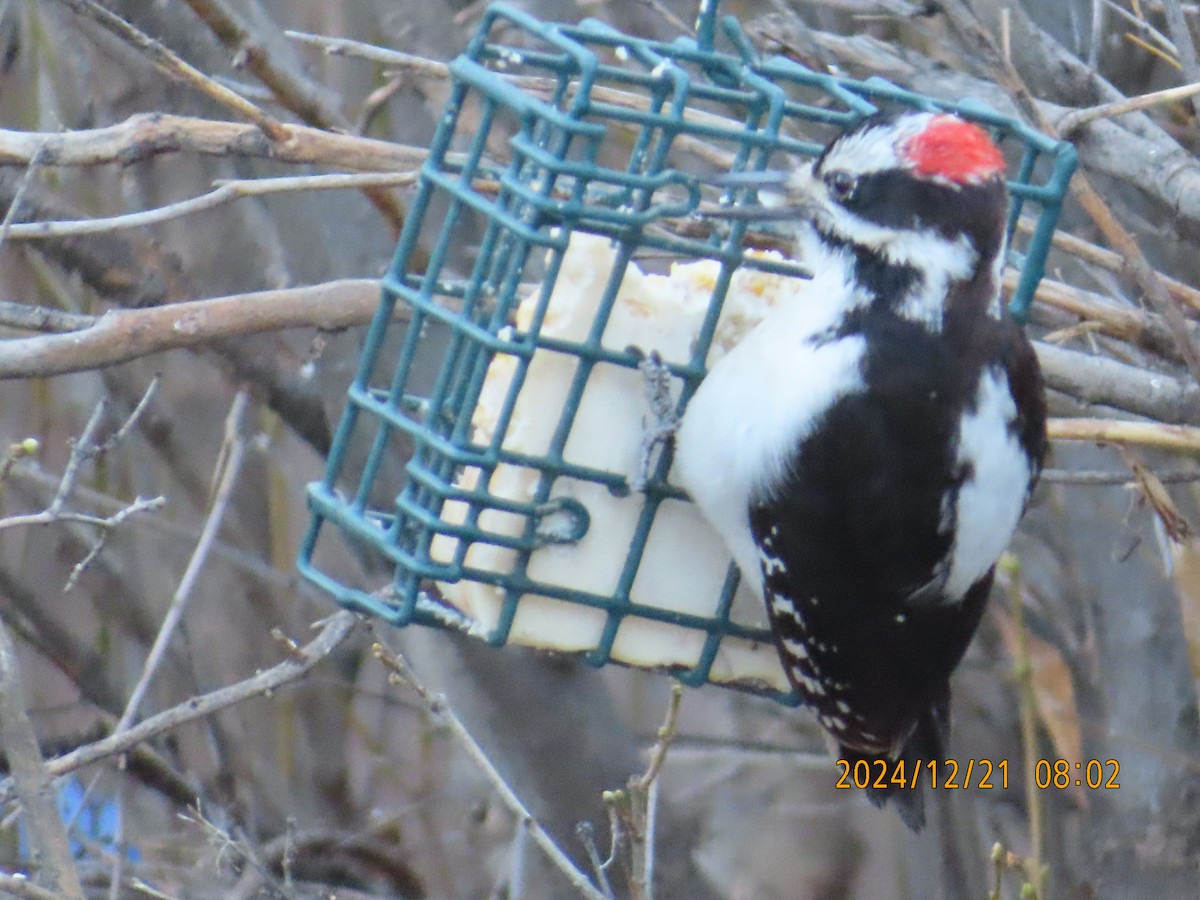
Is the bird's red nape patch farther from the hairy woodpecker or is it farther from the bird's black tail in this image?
the bird's black tail

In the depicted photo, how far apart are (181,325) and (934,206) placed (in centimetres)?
106

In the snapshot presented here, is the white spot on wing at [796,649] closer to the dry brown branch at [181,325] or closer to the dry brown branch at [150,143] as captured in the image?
the dry brown branch at [181,325]

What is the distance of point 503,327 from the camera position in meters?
2.31

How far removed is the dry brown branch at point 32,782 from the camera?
6.26ft

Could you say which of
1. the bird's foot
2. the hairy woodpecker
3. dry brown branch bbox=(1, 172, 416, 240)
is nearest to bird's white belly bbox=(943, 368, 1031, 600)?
the hairy woodpecker

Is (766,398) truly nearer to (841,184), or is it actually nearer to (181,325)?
(841,184)

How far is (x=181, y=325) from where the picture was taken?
2346mm

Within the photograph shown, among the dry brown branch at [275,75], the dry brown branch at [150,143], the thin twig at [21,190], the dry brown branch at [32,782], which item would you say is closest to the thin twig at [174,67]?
the dry brown branch at [150,143]

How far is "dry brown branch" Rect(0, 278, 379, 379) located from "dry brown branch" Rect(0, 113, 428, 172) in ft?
0.69

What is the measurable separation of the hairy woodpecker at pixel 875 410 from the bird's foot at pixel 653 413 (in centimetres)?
4

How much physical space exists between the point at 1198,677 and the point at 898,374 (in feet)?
3.64

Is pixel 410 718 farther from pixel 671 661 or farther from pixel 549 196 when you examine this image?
pixel 549 196

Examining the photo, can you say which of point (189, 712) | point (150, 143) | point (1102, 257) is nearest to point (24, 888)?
point (189, 712)

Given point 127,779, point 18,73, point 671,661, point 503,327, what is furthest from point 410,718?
point 503,327
